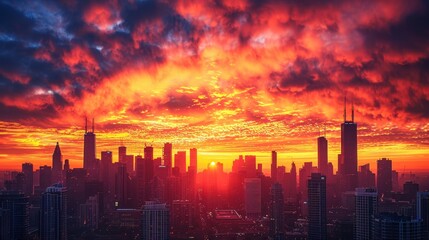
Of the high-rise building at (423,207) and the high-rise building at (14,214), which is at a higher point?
the high-rise building at (423,207)

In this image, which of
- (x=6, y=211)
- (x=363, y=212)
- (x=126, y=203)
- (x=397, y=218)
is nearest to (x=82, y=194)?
(x=126, y=203)

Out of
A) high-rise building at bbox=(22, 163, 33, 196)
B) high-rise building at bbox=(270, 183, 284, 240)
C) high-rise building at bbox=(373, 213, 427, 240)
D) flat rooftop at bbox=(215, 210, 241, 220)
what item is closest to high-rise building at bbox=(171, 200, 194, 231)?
flat rooftop at bbox=(215, 210, 241, 220)

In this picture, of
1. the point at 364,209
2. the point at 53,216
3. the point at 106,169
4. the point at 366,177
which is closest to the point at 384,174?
the point at 366,177

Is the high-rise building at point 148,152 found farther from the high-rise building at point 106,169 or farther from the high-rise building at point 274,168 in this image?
the high-rise building at point 274,168

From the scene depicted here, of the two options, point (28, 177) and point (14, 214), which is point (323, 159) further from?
point (14, 214)

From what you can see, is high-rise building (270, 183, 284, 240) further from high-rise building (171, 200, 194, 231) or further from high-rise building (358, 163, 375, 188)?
high-rise building (358, 163, 375, 188)

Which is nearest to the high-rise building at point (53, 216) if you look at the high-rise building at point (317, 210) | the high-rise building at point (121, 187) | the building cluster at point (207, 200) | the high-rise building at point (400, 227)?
the building cluster at point (207, 200)
